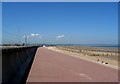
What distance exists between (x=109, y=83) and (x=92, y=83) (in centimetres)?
89

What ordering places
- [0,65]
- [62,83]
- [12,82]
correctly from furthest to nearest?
1. [62,83]
2. [12,82]
3. [0,65]

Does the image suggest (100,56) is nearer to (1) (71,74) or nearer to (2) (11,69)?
(1) (71,74)

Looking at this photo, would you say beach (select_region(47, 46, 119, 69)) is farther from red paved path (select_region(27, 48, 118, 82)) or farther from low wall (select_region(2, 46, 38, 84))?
low wall (select_region(2, 46, 38, 84))

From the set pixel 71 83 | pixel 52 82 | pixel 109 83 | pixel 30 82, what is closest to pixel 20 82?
pixel 30 82

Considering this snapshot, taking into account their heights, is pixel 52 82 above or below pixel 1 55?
below

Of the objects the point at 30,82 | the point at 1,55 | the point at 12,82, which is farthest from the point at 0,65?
the point at 30,82

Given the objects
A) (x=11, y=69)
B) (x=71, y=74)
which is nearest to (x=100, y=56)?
(x=71, y=74)

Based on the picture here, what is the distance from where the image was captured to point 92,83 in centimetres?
1489

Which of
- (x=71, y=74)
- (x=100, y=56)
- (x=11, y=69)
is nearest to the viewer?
(x=11, y=69)

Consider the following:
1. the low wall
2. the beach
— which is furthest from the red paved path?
the beach

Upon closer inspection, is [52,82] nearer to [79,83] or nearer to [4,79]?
[79,83]


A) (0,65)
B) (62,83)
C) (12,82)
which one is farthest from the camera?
(62,83)

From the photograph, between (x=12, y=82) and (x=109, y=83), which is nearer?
(x=12, y=82)

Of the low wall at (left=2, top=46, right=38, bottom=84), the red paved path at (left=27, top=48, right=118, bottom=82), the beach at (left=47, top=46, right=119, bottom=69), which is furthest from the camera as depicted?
the beach at (left=47, top=46, right=119, bottom=69)
